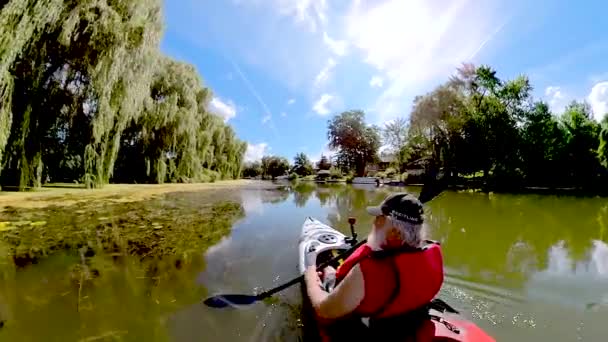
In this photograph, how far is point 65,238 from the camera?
745cm

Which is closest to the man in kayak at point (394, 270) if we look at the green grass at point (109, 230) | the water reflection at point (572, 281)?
the water reflection at point (572, 281)

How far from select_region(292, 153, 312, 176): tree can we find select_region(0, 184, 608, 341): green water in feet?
214

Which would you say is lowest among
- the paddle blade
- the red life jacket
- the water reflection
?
the water reflection

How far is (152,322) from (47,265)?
2913 millimetres

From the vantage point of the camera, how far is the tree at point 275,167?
79938mm

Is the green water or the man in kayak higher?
the man in kayak

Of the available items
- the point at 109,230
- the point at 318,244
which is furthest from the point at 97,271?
the point at 109,230

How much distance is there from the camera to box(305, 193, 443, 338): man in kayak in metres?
2.11

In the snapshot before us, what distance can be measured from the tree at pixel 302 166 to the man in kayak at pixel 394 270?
71.2 meters

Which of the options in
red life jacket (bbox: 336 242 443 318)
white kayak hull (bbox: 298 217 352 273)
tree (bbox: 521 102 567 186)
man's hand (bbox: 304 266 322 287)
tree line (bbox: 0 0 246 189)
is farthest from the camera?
tree (bbox: 521 102 567 186)

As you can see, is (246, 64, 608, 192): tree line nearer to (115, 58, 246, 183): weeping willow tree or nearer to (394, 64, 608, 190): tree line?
(394, 64, 608, 190): tree line

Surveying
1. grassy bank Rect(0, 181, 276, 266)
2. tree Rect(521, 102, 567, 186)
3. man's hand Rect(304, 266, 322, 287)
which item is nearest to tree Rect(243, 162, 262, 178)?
tree Rect(521, 102, 567, 186)

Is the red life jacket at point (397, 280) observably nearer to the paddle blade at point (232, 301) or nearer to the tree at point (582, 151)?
the paddle blade at point (232, 301)

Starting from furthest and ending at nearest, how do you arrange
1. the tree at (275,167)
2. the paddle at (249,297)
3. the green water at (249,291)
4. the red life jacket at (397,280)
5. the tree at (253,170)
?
the tree at (253,170)
the tree at (275,167)
the paddle at (249,297)
the green water at (249,291)
the red life jacket at (397,280)
